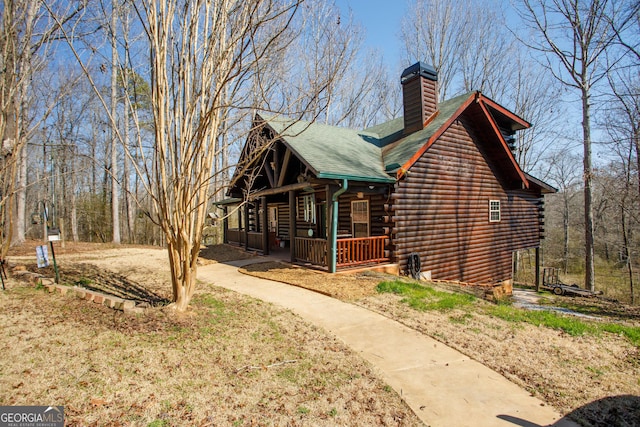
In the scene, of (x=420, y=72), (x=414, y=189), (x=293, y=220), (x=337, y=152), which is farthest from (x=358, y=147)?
(x=293, y=220)

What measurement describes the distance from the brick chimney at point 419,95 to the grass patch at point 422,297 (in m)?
7.17

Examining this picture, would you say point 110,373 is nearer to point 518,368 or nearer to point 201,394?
point 201,394

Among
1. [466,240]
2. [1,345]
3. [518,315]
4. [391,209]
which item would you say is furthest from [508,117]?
[1,345]

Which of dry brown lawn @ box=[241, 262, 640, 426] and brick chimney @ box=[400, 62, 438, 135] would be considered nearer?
dry brown lawn @ box=[241, 262, 640, 426]

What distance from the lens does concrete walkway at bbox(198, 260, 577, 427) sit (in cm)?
316

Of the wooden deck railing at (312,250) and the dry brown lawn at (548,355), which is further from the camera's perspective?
the wooden deck railing at (312,250)

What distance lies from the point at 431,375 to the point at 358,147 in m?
9.87

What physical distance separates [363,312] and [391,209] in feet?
15.2

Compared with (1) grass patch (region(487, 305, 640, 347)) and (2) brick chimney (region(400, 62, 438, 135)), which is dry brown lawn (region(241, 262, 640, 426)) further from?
(2) brick chimney (region(400, 62, 438, 135))

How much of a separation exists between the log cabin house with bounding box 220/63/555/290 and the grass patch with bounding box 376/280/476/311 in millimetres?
2020

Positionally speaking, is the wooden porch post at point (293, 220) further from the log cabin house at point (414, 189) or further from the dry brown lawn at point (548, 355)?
the dry brown lawn at point (548, 355)

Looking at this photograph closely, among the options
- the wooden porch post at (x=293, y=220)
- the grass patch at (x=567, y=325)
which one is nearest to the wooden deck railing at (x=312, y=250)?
the wooden porch post at (x=293, y=220)

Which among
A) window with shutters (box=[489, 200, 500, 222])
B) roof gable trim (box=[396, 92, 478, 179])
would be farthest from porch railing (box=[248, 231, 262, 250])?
window with shutters (box=[489, 200, 500, 222])

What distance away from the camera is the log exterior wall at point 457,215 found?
10836mm
